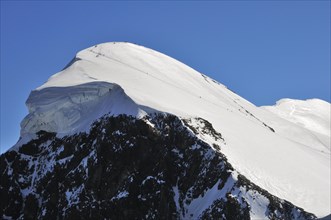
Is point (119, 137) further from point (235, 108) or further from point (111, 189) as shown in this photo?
point (235, 108)

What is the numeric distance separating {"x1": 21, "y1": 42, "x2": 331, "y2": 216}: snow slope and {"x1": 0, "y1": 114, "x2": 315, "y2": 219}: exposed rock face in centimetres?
259

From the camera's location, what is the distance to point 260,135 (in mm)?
88875

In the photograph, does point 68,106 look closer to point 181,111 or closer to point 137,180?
point 181,111

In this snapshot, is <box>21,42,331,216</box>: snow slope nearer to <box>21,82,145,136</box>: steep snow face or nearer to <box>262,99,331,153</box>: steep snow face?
<box>21,82,145,136</box>: steep snow face

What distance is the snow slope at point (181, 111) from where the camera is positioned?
243 feet

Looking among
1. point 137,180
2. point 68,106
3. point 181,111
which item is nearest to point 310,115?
point 181,111

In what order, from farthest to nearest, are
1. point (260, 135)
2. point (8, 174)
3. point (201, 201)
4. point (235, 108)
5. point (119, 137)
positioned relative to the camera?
point (235, 108), point (260, 135), point (8, 174), point (119, 137), point (201, 201)

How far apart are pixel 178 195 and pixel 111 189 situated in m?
7.49

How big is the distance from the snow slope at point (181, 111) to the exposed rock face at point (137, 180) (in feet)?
8.49

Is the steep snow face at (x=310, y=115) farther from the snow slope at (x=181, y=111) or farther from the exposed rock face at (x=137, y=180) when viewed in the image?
the exposed rock face at (x=137, y=180)

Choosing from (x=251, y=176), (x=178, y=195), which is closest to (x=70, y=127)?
(x=178, y=195)

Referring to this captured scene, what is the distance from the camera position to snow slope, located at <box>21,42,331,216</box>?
74.2 metres

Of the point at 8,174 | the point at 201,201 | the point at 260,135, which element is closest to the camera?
the point at 201,201

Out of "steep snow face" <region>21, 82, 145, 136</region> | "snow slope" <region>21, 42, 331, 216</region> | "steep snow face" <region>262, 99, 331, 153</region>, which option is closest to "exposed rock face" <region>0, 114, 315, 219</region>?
"snow slope" <region>21, 42, 331, 216</region>
